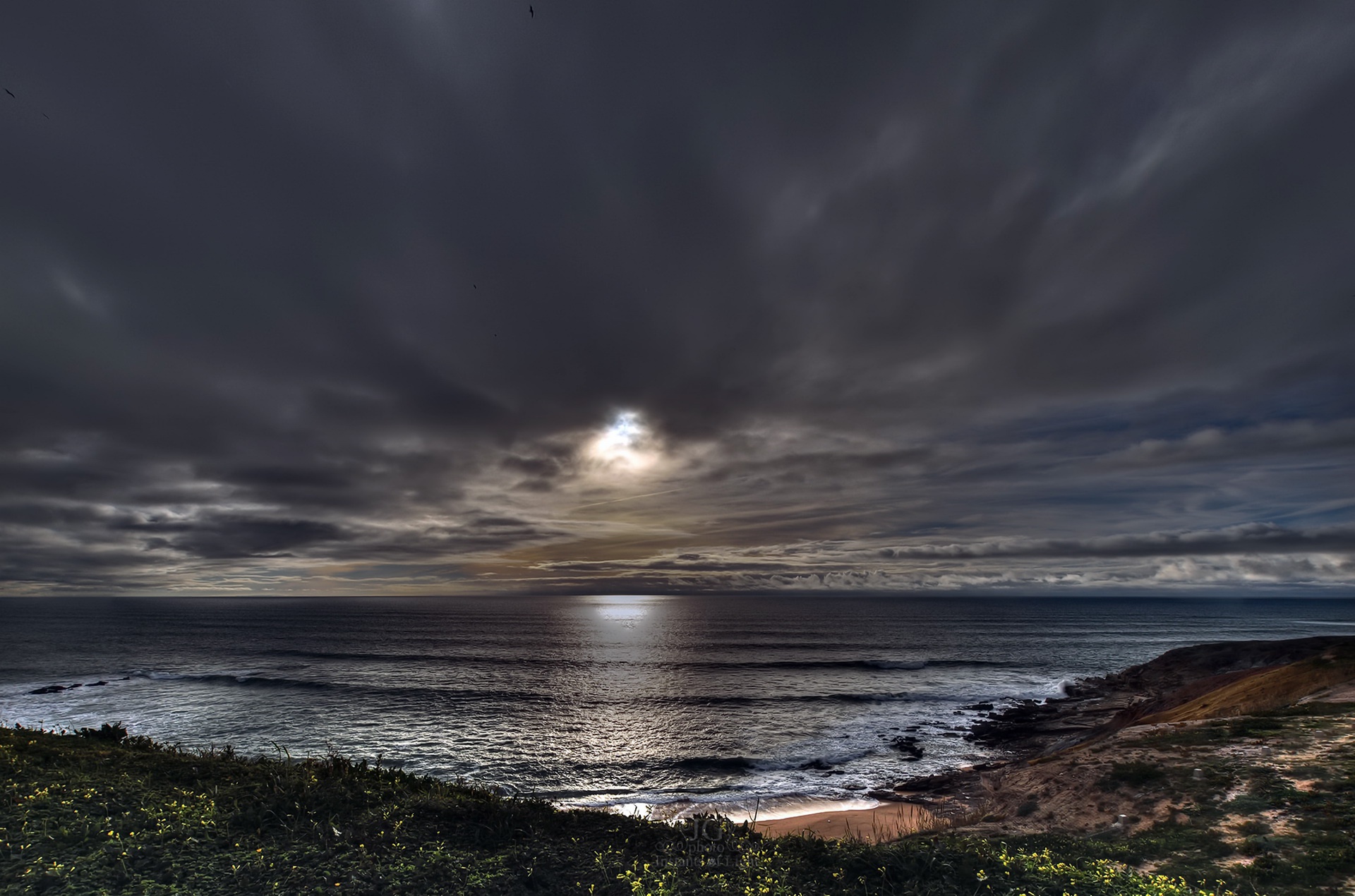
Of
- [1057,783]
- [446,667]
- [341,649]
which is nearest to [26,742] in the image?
[1057,783]

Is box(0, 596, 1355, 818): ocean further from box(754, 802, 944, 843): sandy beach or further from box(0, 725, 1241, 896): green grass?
box(0, 725, 1241, 896): green grass

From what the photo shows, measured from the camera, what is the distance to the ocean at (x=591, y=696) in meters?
29.6

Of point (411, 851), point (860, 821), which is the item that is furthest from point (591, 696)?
point (411, 851)

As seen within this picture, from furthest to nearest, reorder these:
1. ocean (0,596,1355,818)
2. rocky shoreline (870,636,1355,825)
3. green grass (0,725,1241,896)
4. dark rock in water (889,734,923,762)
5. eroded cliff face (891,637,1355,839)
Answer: dark rock in water (889,734,923,762) < ocean (0,596,1355,818) < rocky shoreline (870,636,1355,825) < eroded cliff face (891,637,1355,839) < green grass (0,725,1241,896)

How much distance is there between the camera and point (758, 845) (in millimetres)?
10469

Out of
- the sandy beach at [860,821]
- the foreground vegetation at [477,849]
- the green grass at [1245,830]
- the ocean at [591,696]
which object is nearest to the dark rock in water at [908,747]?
the ocean at [591,696]

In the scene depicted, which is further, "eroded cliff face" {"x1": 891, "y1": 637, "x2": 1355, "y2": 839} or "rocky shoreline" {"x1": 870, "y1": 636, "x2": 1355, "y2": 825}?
"rocky shoreline" {"x1": 870, "y1": 636, "x2": 1355, "y2": 825}

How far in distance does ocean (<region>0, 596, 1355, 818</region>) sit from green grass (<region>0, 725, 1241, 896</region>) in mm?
13131

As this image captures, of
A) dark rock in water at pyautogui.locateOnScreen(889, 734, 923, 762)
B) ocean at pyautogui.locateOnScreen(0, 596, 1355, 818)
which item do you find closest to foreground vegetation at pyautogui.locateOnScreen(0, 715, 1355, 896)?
ocean at pyautogui.locateOnScreen(0, 596, 1355, 818)

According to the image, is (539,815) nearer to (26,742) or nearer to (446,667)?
(26,742)

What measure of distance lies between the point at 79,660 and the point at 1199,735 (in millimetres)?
114399

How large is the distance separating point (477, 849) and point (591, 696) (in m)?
44.1

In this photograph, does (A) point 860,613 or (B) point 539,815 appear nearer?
(B) point 539,815

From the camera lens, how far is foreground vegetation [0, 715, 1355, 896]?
8.69 m
